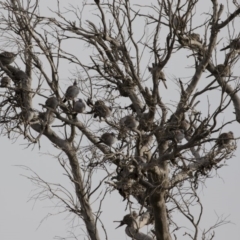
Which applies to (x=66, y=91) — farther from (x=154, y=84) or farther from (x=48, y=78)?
(x=154, y=84)

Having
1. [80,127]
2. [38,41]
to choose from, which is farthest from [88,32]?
[80,127]

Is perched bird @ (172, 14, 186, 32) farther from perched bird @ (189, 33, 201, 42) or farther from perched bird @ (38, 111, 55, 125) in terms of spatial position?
perched bird @ (38, 111, 55, 125)

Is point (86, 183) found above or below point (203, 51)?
below

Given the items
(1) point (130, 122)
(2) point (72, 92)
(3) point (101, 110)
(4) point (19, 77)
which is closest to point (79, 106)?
(2) point (72, 92)

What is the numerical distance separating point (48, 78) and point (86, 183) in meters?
1.37

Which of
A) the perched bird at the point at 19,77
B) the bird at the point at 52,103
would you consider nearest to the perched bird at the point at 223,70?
the bird at the point at 52,103

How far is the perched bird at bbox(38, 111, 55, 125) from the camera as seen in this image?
8.38 m

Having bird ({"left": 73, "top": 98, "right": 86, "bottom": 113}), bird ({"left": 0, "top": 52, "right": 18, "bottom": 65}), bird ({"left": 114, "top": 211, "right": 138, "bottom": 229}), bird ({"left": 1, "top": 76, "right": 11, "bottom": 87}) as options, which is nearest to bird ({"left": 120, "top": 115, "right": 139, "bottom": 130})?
bird ({"left": 73, "top": 98, "right": 86, "bottom": 113})

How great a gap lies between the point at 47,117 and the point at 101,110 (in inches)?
29.7

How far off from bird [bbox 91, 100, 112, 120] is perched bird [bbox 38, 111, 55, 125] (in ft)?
1.87

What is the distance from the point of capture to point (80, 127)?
8.56 m

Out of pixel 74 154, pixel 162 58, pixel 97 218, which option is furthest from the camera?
pixel 74 154

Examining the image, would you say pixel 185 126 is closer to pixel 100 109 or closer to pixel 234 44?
pixel 100 109

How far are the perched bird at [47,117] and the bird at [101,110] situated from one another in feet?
1.87
